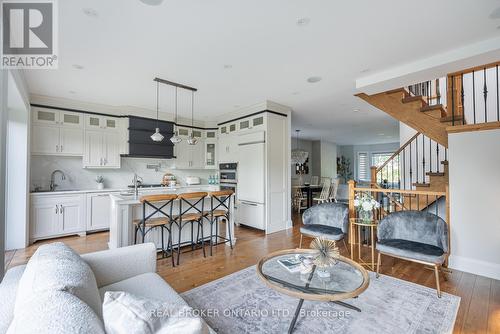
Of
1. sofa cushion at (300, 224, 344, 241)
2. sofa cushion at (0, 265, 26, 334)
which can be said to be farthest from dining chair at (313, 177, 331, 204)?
sofa cushion at (0, 265, 26, 334)

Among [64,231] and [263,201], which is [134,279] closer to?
[263,201]

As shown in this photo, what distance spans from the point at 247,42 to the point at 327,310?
9.64ft

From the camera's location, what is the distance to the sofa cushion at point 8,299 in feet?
3.72

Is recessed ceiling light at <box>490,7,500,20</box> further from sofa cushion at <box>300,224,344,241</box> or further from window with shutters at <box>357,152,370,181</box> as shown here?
window with shutters at <box>357,152,370,181</box>

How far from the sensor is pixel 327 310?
7.14 ft

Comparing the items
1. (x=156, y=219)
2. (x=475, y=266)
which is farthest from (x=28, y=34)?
(x=475, y=266)

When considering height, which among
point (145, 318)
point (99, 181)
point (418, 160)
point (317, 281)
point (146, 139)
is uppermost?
point (146, 139)

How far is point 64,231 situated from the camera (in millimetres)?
4562

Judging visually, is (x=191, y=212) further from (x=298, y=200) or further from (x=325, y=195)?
(x=325, y=195)

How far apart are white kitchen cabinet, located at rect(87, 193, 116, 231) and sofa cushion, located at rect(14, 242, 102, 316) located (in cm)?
390

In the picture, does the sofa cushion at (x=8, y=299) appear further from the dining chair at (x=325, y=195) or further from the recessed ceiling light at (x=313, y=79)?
the dining chair at (x=325, y=195)

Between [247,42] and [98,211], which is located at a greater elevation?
[247,42]

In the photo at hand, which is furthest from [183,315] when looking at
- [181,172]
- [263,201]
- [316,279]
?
[181,172]

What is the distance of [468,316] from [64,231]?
6.09 metres
